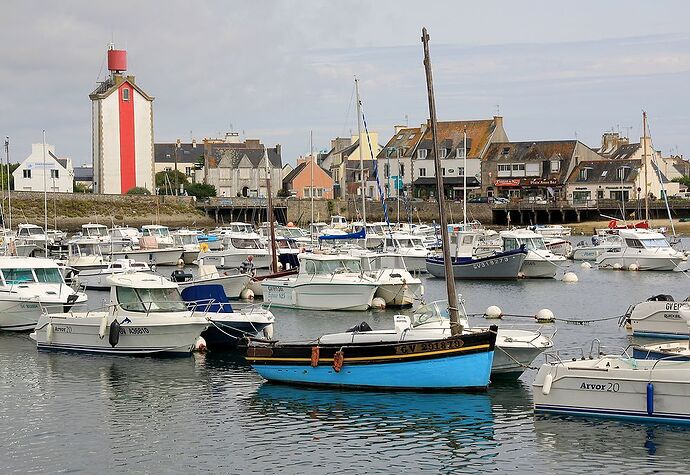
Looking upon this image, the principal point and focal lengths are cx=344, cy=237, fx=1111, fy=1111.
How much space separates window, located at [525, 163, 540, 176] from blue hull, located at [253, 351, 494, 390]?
95.3m

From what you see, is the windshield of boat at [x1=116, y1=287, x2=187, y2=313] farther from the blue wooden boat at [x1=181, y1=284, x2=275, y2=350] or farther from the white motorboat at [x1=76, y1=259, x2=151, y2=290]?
the white motorboat at [x1=76, y1=259, x2=151, y2=290]

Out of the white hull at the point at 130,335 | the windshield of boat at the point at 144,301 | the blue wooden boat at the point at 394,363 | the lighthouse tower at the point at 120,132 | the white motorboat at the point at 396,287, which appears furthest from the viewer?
the lighthouse tower at the point at 120,132

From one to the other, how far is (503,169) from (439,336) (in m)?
97.2

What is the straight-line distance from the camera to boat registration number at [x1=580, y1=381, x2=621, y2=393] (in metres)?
22.5

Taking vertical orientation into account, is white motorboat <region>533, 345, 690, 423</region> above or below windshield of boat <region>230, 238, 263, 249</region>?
below

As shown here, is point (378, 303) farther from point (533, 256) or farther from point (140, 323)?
point (533, 256)

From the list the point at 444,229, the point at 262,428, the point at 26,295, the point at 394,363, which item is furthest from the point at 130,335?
the point at 444,229

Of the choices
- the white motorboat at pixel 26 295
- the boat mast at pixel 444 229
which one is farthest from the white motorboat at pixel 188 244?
the boat mast at pixel 444 229

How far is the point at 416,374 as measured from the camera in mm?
25312

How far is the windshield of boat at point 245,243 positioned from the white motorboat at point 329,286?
23211mm

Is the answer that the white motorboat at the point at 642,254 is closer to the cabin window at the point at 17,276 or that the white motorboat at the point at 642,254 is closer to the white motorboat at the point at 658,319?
the white motorboat at the point at 658,319

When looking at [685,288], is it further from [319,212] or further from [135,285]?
[319,212]

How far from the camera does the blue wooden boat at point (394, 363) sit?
2473 centimetres

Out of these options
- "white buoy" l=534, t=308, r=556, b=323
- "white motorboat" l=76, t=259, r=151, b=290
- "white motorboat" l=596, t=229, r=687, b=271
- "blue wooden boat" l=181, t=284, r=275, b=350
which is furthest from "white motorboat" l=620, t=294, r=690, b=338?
"white motorboat" l=596, t=229, r=687, b=271
